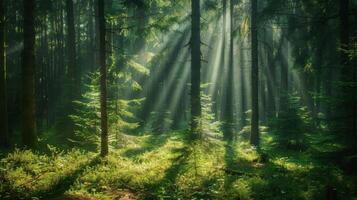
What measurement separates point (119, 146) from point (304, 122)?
438 inches

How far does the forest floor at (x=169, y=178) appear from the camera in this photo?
957 cm

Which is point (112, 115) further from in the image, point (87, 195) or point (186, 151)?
point (87, 195)

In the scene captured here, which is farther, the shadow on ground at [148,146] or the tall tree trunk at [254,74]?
the tall tree trunk at [254,74]

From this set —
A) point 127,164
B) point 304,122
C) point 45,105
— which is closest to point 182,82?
point 45,105

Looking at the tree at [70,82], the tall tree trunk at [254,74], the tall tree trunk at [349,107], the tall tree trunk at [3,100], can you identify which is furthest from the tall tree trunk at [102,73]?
the tall tree trunk at [254,74]

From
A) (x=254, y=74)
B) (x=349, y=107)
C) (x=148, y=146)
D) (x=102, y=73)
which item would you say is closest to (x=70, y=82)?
(x=148, y=146)

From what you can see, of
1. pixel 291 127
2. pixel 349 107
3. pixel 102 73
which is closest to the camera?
pixel 349 107

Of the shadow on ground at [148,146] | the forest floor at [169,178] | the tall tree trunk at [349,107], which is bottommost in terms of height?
the shadow on ground at [148,146]

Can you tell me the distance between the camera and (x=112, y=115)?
54.5ft

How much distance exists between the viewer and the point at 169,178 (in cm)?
1159

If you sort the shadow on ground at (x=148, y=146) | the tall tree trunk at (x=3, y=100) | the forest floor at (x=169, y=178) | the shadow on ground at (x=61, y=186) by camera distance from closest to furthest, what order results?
the shadow on ground at (x=61, y=186), the forest floor at (x=169, y=178), the tall tree trunk at (x=3, y=100), the shadow on ground at (x=148, y=146)

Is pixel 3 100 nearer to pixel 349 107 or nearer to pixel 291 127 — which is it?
pixel 349 107

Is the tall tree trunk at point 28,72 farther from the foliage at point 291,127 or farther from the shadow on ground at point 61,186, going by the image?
the foliage at point 291,127

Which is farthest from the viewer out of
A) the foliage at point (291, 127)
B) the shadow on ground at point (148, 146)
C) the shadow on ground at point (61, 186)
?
the foliage at point (291, 127)
